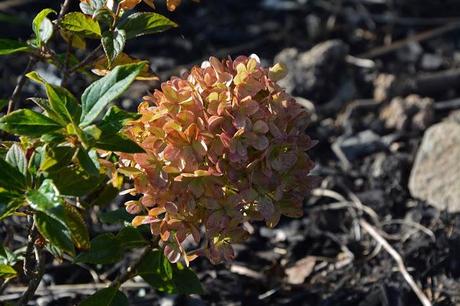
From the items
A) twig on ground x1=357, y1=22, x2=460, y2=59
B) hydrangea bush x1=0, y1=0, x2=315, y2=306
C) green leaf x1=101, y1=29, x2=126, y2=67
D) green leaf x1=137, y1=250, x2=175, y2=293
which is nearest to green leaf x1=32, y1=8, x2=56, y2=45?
hydrangea bush x1=0, y1=0, x2=315, y2=306

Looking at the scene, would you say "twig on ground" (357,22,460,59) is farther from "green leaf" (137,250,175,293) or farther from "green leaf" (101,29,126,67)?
"green leaf" (101,29,126,67)

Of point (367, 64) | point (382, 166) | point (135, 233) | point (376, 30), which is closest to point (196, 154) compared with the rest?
point (135, 233)

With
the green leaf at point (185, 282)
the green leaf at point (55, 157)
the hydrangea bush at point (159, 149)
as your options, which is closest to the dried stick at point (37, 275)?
the hydrangea bush at point (159, 149)

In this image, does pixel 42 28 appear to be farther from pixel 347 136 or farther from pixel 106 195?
pixel 347 136

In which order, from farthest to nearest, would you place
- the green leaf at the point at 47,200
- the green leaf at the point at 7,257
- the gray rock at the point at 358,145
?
the gray rock at the point at 358,145
the green leaf at the point at 7,257
the green leaf at the point at 47,200

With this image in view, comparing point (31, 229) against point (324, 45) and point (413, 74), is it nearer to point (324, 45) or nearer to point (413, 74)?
point (324, 45)

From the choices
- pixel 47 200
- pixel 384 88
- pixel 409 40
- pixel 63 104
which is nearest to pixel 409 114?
pixel 384 88

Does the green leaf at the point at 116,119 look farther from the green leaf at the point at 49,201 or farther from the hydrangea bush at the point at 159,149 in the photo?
the green leaf at the point at 49,201
